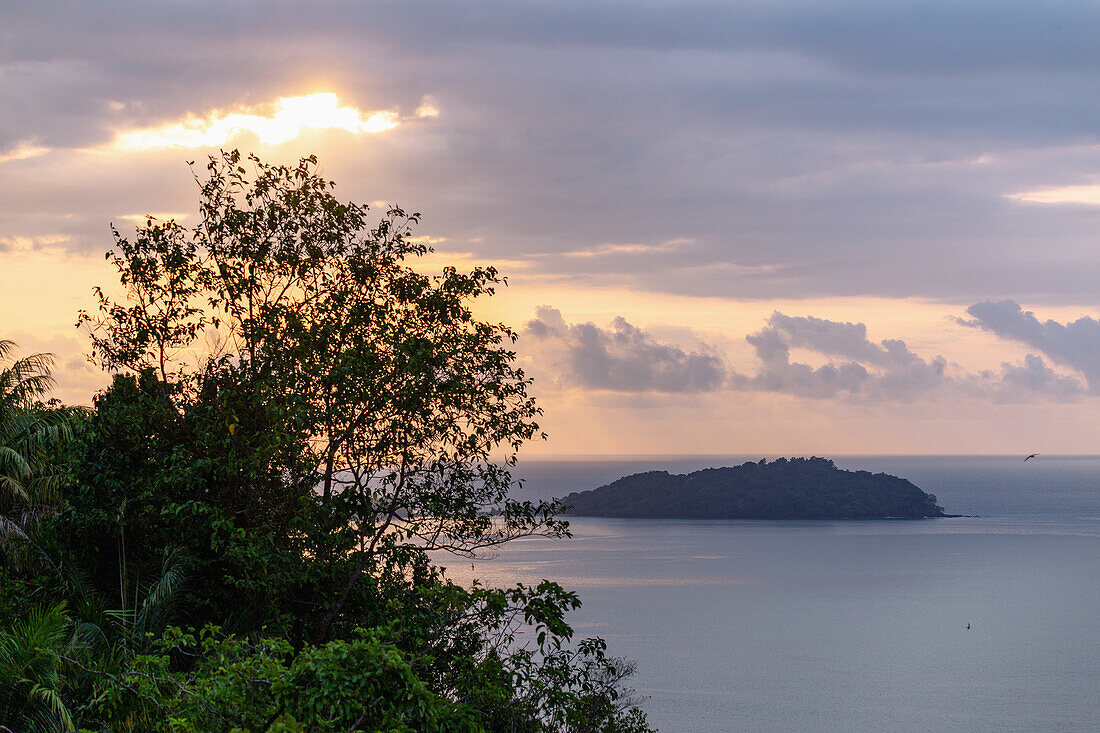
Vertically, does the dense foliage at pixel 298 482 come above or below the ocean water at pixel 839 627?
above

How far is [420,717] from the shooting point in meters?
9.67

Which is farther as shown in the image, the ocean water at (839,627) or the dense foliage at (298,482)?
the ocean water at (839,627)

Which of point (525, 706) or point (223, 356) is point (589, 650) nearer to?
point (525, 706)

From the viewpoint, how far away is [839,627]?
115m

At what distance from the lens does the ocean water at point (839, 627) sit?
8081cm

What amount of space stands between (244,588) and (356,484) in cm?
280

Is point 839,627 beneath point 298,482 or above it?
beneath

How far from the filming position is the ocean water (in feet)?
265

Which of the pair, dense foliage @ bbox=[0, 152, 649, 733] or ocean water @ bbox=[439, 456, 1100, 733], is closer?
dense foliage @ bbox=[0, 152, 649, 733]

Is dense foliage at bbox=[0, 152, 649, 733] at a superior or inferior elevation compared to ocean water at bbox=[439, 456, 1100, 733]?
superior

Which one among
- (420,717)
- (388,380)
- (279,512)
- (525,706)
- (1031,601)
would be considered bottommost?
(1031,601)

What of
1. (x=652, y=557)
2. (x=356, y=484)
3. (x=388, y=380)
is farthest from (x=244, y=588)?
(x=652, y=557)

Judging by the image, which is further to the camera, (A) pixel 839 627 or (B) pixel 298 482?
(A) pixel 839 627

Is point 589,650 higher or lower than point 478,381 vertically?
lower
